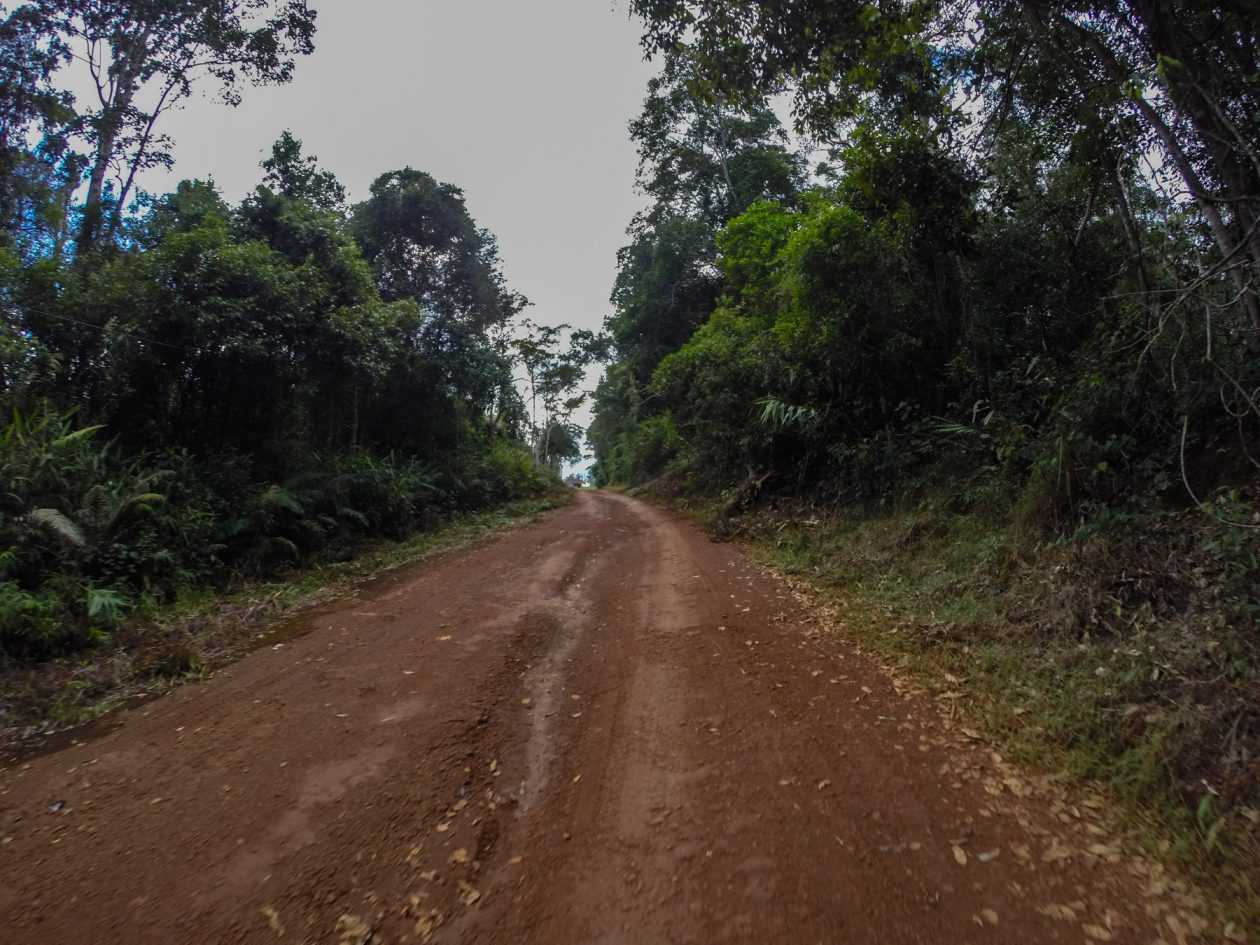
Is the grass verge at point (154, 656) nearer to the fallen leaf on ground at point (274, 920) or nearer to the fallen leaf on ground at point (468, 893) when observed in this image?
the fallen leaf on ground at point (274, 920)

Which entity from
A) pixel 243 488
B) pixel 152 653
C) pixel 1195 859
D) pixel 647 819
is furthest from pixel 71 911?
pixel 243 488

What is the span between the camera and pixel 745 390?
45.2 feet

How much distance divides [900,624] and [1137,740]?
234cm

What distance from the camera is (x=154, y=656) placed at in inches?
220

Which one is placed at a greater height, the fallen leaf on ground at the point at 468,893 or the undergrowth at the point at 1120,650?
the undergrowth at the point at 1120,650

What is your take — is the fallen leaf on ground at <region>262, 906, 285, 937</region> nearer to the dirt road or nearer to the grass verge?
the dirt road

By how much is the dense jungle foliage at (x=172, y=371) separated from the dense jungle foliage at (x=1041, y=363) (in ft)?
26.3

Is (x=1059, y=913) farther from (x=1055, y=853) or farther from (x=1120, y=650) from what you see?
(x=1120, y=650)

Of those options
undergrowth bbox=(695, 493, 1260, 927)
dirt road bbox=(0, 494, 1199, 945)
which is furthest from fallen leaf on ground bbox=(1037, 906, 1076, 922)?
undergrowth bbox=(695, 493, 1260, 927)

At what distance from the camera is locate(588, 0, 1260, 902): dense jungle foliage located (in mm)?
3807

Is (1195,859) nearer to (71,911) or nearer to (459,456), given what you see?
(71,911)

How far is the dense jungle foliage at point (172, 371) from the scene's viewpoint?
6.89 m

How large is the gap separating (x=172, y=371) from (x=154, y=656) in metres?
6.29

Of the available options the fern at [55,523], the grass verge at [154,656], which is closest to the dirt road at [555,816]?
the grass verge at [154,656]
